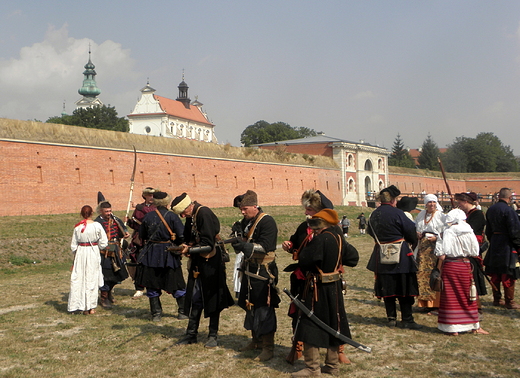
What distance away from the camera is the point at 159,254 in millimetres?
7090

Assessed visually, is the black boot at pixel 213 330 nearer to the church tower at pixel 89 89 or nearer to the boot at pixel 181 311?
the boot at pixel 181 311

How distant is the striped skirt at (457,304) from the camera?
20.7ft

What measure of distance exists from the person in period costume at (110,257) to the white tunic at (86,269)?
36 cm

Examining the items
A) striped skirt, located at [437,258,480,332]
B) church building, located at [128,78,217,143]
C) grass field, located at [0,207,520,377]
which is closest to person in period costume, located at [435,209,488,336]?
striped skirt, located at [437,258,480,332]

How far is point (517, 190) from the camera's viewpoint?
67.3 metres

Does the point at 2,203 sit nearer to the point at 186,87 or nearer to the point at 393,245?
the point at 393,245

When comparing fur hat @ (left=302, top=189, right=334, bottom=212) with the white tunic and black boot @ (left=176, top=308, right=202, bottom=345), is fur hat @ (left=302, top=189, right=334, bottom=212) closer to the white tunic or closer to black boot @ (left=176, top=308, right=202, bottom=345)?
black boot @ (left=176, top=308, right=202, bottom=345)

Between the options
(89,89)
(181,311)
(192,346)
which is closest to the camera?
(192,346)

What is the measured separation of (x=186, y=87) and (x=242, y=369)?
87373 mm

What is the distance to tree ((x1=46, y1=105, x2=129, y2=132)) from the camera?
62.9m

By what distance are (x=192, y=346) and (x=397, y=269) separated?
285cm

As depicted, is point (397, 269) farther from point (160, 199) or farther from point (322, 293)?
point (160, 199)

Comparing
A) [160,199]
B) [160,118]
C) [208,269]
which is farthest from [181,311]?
[160,118]

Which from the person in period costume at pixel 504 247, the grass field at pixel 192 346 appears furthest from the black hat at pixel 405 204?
the grass field at pixel 192 346
